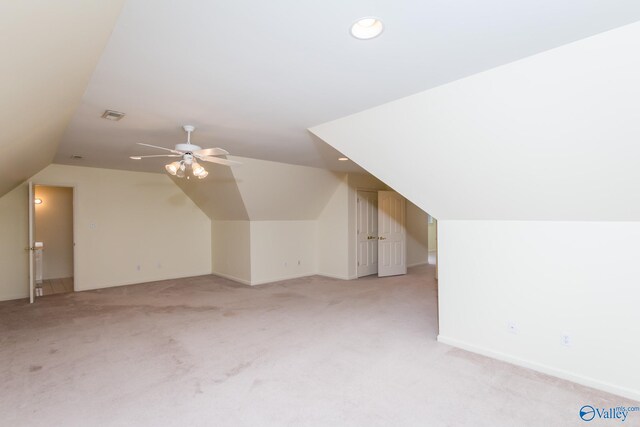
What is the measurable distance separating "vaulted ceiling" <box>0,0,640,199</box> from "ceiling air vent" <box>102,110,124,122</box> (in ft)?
0.24

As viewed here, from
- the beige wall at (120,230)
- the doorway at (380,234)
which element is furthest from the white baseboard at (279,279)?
the beige wall at (120,230)

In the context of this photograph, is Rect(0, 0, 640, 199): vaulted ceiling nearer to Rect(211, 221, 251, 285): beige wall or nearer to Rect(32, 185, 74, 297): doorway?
Rect(211, 221, 251, 285): beige wall

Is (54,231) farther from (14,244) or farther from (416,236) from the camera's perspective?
(416,236)

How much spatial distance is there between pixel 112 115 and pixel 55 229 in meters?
5.98

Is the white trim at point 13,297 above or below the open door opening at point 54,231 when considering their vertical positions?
below

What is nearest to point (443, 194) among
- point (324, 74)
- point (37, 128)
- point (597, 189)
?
point (597, 189)

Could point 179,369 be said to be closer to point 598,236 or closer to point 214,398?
point 214,398

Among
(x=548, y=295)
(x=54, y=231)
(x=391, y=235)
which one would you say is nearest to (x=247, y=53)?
(x=548, y=295)

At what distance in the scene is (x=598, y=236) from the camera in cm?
255

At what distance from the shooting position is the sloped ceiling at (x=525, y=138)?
1.86 metres

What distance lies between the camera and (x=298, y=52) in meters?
1.97

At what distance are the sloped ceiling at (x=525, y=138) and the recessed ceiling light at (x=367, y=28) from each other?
896mm

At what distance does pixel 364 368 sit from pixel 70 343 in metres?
3.12

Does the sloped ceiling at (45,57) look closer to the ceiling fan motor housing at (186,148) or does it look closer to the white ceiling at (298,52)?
the white ceiling at (298,52)
